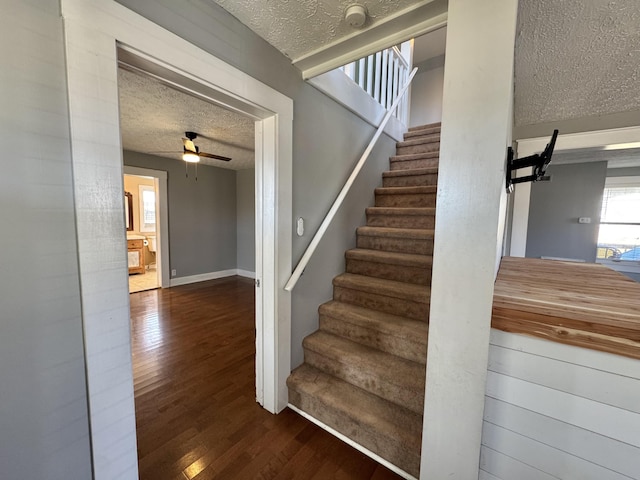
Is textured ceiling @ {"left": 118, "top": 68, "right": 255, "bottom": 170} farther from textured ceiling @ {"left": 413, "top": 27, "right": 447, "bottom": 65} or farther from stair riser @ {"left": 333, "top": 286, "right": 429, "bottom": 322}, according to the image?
textured ceiling @ {"left": 413, "top": 27, "right": 447, "bottom": 65}

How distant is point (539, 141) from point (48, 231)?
3.41 meters

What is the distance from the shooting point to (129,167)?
3.59 metres

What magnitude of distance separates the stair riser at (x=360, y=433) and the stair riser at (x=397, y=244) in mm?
1308

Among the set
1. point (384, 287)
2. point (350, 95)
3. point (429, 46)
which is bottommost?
point (384, 287)

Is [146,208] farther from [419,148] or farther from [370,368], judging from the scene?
[370,368]

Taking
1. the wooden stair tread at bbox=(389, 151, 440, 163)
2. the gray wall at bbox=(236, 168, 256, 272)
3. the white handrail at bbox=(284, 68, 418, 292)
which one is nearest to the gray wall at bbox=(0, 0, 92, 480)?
the white handrail at bbox=(284, 68, 418, 292)

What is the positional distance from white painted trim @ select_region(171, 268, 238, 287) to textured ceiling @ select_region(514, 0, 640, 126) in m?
4.99

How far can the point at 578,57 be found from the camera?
4.26ft

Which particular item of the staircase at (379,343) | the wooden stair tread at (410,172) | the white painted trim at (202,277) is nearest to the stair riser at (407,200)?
the staircase at (379,343)

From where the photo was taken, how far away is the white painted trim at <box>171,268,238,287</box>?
14.1 feet

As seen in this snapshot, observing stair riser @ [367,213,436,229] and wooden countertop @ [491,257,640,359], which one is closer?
wooden countertop @ [491,257,640,359]

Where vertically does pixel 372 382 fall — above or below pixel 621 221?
below

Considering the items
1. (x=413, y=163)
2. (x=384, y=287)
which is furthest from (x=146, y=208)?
(x=384, y=287)

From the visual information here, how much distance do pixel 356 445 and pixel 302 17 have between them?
226 cm
